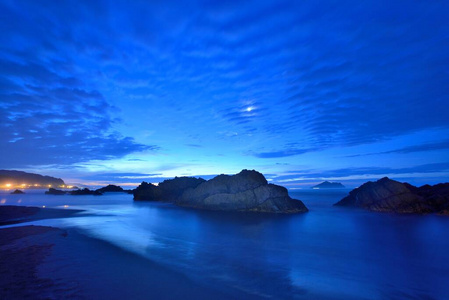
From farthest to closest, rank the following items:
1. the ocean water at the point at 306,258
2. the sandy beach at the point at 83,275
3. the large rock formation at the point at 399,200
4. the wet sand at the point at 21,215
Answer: the large rock formation at the point at 399,200 → the wet sand at the point at 21,215 → the ocean water at the point at 306,258 → the sandy beach at the point at 83,275

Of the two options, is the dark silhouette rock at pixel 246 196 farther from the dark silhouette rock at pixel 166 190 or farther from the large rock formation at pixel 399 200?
the dark silhouette rock at pixel 166 190

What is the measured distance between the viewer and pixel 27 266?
388 inches

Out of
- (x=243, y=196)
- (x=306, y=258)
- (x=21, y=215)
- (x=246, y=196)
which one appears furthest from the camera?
(x=243, y=196)

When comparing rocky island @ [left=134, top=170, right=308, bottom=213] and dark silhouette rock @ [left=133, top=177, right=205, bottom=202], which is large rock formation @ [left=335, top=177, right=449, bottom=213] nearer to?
rocky island @ [left=134, top=170, right=308, bottom=213]

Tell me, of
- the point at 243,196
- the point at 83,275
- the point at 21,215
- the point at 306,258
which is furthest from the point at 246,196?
the point at 21,215

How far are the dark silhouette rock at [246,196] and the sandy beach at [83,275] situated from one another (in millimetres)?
24113

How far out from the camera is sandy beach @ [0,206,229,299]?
7676 mm

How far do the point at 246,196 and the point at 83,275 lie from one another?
2862cm

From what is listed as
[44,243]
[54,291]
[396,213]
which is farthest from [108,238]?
[396,213]

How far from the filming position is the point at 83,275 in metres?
9.28

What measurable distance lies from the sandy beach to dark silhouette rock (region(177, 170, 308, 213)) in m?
24.1

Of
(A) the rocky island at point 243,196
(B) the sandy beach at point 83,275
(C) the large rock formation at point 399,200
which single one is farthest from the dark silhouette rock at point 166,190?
(B) the sandy beach at point 83,275

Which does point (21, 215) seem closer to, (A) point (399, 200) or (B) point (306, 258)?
(B) point (306, 258)

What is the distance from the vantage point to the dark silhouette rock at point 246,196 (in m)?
35.1
